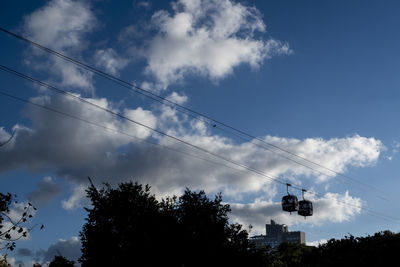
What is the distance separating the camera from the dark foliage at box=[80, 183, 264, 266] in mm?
39781

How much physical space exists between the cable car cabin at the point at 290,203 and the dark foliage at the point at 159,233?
438 inches

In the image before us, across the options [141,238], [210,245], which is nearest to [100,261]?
[141,238]

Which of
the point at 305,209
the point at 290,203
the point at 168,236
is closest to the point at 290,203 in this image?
the point at 290,203

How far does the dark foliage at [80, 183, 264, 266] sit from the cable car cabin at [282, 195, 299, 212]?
11.1 m

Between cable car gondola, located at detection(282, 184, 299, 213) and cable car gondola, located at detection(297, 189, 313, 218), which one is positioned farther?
cable car gondola, located at detection(297, 189, 313, 218)

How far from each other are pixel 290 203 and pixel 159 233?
1993 cm

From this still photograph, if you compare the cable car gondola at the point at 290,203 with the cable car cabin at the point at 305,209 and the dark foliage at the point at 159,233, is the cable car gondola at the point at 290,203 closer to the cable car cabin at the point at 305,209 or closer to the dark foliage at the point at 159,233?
the cable car cabin at the point at 305,209

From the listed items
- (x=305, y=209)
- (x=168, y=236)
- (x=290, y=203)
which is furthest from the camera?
(x=305, y=209)

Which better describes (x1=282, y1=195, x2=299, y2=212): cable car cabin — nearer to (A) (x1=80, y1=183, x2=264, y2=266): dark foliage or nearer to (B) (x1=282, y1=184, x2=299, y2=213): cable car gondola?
(B) (x1=282, y1=184, x2=299, y2=213): cable car gondola

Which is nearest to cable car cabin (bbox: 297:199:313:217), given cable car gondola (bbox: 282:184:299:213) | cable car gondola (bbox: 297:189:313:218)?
cable car gondola (bbox: 297:189:313:218)

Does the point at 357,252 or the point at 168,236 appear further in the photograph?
the point at 168,236

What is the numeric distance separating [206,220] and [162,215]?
4.95 meters

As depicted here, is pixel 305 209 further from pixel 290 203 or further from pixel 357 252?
pixel 357 252

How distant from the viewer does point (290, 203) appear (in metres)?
52.3
